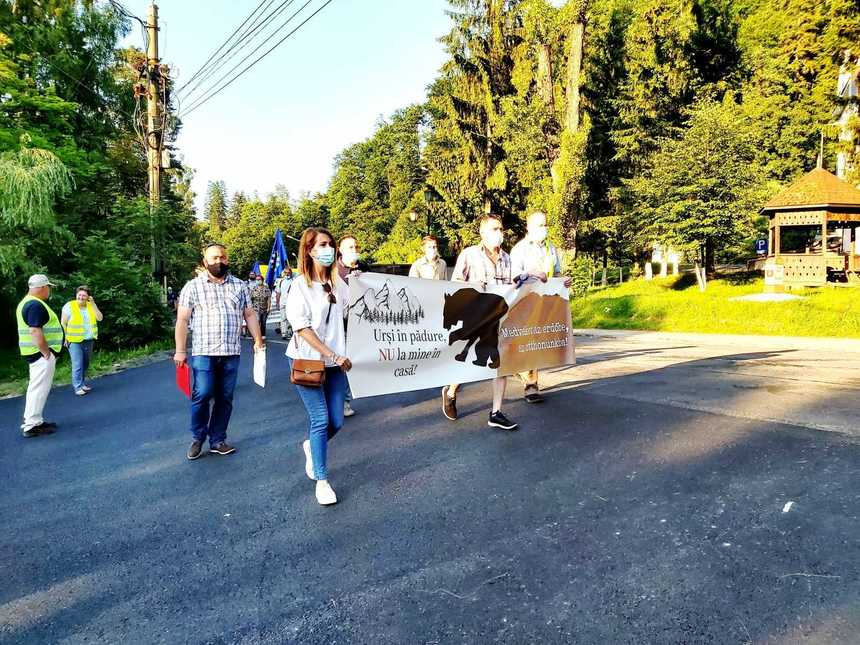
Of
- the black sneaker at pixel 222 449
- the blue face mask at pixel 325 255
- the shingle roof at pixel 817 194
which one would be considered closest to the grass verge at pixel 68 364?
the black sneaker at pixel 222 449

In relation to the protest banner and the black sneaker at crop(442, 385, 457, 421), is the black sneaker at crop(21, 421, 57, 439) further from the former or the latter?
the black sneaker at crop(442, 385, 457, 421)

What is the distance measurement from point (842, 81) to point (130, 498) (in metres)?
40.3

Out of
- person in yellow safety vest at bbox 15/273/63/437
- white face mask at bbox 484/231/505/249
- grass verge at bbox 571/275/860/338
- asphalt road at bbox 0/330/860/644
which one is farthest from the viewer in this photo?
grass verge at bbox 571/275/860/338

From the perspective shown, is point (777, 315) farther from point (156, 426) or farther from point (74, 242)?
point (74, 242)

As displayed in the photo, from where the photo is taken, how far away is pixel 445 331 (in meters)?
5.58

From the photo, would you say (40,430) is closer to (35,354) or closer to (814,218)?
(35,354)

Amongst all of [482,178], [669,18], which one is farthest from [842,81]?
[482,178]

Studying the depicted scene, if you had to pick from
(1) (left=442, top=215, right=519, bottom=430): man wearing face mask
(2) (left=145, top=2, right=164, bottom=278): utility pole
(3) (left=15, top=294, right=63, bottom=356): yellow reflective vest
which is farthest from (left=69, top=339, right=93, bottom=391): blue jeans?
(2) (left=145, top=2, right=164, bottom=278): utility pole

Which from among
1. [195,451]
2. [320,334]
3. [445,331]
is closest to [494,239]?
[445,331]

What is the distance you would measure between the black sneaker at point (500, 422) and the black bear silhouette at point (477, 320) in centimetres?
50

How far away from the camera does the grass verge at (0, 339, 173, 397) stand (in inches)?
442

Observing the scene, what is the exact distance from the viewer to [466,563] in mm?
3037

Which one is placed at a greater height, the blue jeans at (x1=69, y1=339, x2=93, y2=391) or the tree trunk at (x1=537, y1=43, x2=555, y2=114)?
the tree trunk at (x1=537, y1=43, x2=555, y2=114)

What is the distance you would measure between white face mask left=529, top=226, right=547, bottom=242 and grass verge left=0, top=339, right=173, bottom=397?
835 cm
